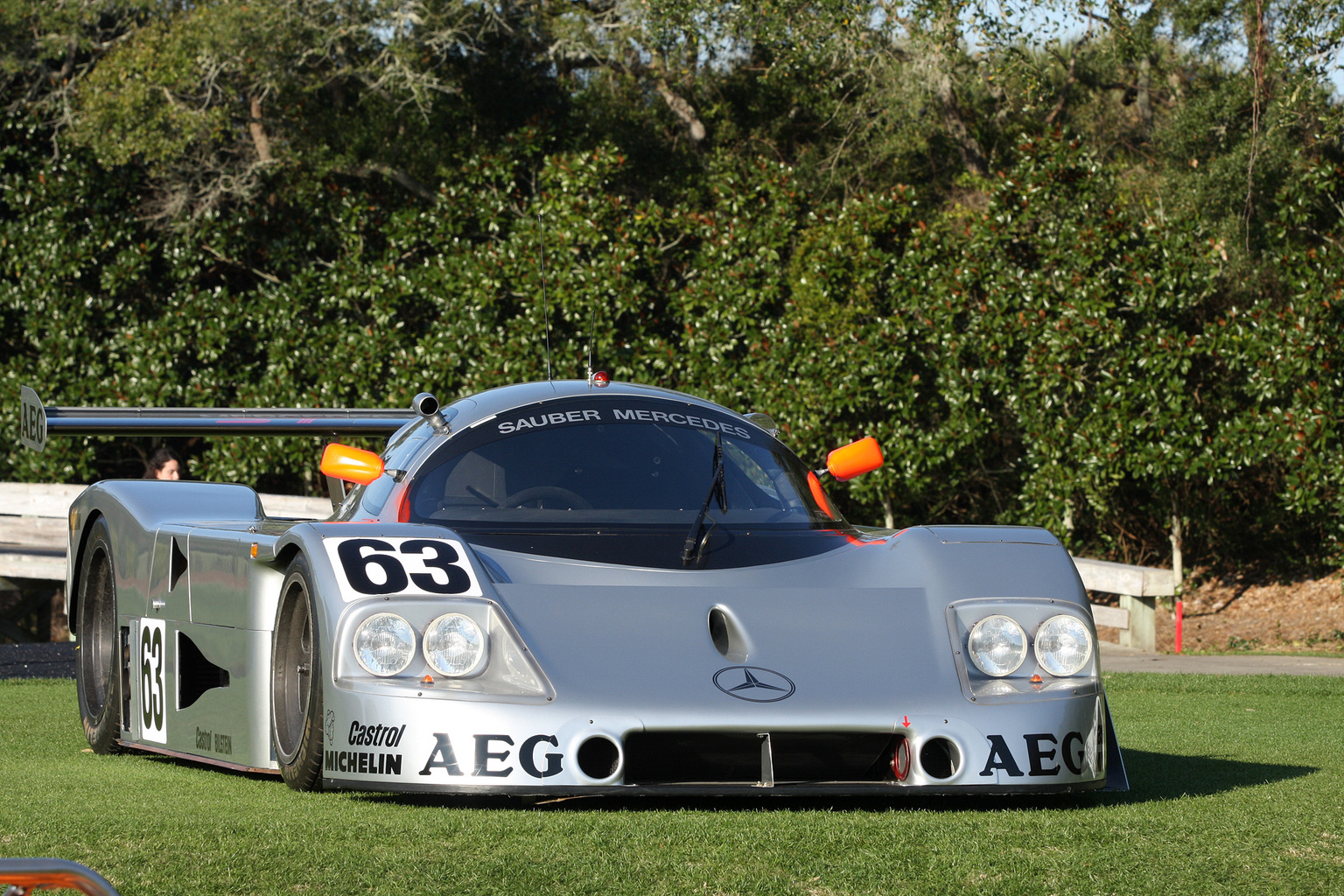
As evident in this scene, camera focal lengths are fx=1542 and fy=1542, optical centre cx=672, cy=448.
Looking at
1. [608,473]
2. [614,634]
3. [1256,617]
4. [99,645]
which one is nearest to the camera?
[614,634]

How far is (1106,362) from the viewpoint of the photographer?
A: 16312mm

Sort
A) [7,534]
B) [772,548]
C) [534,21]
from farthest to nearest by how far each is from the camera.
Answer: [534,21], [7,534], [772,548]

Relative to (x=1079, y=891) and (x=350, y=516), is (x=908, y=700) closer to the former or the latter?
(x=1079, y=891)

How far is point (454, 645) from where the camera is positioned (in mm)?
4141

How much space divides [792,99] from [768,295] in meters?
5.96

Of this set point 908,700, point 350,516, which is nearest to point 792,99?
point 350,516

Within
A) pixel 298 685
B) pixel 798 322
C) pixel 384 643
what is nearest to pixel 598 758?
pixel 384 643

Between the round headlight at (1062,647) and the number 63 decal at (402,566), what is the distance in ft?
5.36

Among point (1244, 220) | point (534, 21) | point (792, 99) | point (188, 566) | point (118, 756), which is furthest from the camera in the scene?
point (792, 99)

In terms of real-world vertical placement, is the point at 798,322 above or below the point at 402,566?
above

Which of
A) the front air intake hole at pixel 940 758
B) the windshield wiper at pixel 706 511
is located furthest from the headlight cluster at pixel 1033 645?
the windshield wiper at pixel 706 511

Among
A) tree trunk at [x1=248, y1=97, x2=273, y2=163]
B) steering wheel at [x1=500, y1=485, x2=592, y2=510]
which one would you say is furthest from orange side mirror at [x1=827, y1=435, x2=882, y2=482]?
tree trunk at [x1=248, y1=97, x2=273, y2=163]

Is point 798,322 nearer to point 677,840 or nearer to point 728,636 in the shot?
point 728,636

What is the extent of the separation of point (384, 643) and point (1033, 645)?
185 cm
